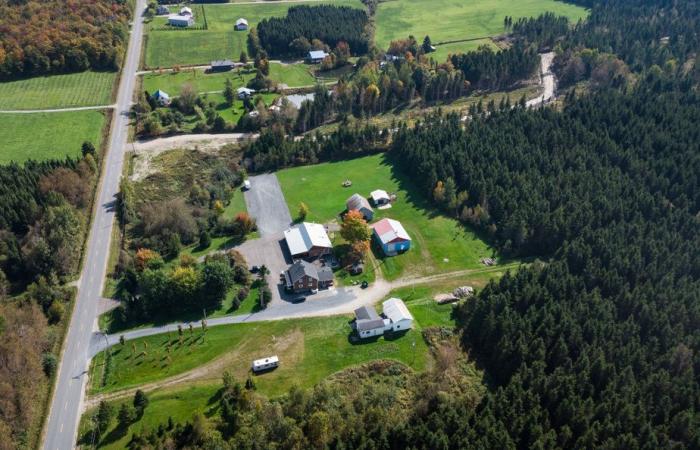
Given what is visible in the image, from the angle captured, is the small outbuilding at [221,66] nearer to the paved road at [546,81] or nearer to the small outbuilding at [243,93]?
the small outbuilding at [243,93]

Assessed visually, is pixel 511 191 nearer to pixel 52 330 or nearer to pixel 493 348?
pixel 493 348

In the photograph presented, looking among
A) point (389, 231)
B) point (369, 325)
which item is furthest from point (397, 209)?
point (369, 325)

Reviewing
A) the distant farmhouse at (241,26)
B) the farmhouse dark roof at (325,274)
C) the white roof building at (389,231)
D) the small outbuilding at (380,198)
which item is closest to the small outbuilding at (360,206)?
the small outbuilding at (380,198)

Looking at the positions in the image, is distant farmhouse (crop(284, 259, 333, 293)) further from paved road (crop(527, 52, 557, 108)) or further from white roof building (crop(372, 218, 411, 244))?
paved road (crop(527, 52, 557, 108))

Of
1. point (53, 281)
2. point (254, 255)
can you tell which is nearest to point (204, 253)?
point (254, 255)

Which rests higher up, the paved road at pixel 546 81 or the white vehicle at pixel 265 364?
the paved road at pixel 546 81
